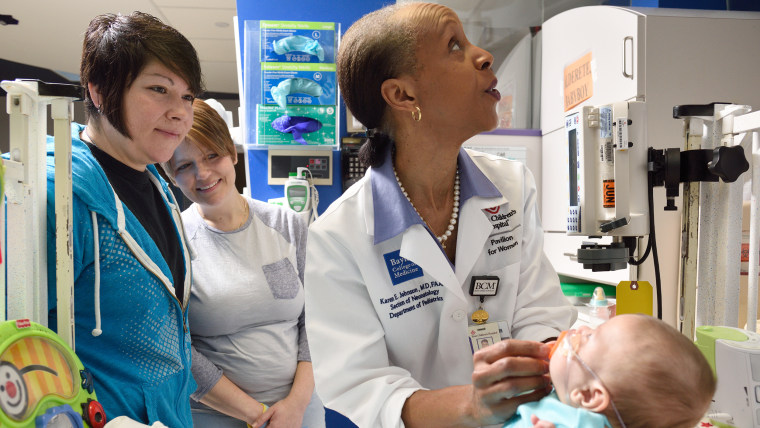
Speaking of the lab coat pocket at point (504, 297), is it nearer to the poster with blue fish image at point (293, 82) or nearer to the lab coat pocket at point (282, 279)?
the lab coat pocket at point (282, 279)

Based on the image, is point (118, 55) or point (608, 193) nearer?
point (118, 55)

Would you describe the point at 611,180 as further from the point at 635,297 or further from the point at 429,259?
the point at 429,259

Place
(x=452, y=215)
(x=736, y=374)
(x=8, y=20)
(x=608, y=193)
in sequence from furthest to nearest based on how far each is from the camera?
(x=8, y=20) < (x=608, y=193) < (x=452, y=215) < (x=736, y=374)

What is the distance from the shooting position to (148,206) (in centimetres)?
160

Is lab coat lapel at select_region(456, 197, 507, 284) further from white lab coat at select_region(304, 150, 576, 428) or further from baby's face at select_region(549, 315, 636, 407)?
baby's face at select_region(549, 315, 636, 407)

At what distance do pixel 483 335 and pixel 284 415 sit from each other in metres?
0.98

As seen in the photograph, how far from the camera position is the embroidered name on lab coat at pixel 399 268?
4.35 ft

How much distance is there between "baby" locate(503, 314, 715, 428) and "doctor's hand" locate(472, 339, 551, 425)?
4 centimetres

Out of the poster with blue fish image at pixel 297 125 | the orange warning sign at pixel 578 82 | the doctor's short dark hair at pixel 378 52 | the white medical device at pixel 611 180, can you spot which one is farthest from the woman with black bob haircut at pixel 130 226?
the orange warning sign at pixel 578 82

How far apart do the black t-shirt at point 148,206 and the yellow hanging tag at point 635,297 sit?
4.19 ft

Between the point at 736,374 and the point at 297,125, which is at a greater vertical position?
the point at 297,125

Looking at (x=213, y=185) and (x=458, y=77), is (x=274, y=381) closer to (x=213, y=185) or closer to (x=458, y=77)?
(x=213, y=185)

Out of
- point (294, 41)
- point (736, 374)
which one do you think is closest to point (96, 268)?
point (736, 374)

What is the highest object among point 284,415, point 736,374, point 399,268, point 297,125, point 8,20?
point 8,20
